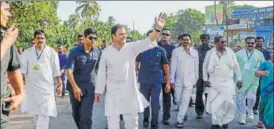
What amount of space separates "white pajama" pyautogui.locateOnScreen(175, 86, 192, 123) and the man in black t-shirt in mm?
4520

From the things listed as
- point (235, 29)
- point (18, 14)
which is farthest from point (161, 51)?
point (235, 29)

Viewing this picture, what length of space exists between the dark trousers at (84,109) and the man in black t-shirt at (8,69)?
8.21ft

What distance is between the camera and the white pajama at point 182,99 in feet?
25.4

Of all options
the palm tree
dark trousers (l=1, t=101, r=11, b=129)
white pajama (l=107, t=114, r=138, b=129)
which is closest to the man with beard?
white pajama (l=107, t=114, r=138, b=129)

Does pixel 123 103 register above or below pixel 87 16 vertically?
below

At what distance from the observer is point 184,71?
7.97 m

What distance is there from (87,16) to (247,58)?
57.9 metres

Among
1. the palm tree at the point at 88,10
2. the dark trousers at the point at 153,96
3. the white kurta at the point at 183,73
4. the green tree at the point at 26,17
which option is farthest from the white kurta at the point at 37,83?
the palm tree at the point at 88,10

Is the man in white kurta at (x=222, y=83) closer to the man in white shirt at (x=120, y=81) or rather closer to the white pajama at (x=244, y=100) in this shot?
the white pajama at (x=244, y=100)

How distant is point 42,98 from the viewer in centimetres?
625

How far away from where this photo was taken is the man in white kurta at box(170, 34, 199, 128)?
7.92 m

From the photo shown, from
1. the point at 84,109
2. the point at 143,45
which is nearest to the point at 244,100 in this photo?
the point at 84,109

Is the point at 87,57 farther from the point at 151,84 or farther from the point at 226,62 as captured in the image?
the point at 226,62

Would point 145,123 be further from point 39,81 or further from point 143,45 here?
point 143,45
